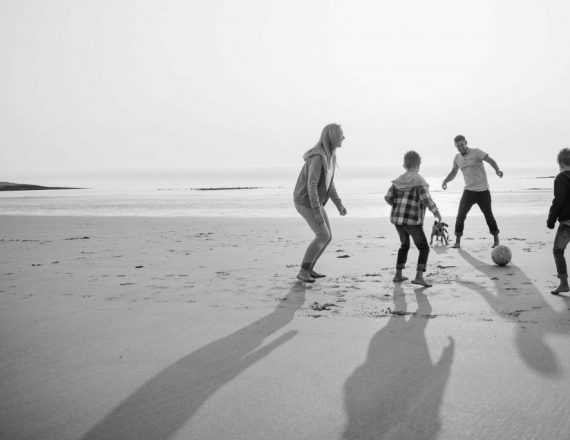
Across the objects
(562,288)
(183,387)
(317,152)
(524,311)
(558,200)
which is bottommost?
(183,387)

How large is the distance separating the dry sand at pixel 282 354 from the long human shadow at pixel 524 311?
0.07ft

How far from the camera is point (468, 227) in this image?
546 inches

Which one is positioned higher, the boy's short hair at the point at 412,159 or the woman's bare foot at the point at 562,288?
the boy's short hair at the point at 412,159

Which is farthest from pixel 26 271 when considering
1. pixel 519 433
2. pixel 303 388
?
pixel 519 433

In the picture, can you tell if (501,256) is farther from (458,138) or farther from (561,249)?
(458,138)

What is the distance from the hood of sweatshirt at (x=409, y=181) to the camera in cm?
618

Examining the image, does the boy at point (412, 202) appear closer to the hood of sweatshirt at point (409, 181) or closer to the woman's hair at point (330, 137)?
the hood of sweatshirt at point (409, 181)

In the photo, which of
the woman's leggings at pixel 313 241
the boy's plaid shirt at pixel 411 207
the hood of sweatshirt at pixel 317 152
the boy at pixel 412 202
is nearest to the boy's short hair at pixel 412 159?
the boy at pixel 412 202

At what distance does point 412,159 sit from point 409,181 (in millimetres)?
307

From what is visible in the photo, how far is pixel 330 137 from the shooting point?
6387 millimetres

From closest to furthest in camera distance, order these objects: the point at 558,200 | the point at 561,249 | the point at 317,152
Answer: the point at 558,200, the point at 561,249, the point at 317,152

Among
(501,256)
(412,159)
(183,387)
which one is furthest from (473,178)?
(183,387)

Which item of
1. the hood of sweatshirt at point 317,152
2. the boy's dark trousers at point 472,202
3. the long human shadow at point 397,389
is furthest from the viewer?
the boy's dark trousers at point 472,202

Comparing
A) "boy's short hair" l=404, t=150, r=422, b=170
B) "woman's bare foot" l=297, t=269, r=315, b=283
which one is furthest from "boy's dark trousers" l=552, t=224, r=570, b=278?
"woman's bare foot" l=297, t=269, r=315, b=283
